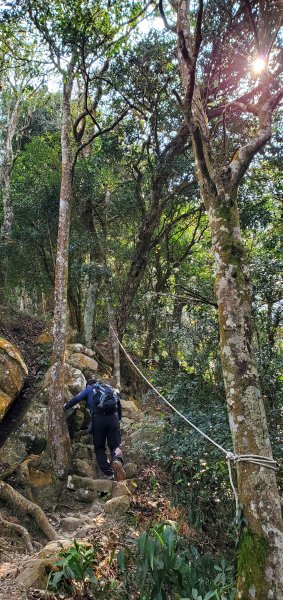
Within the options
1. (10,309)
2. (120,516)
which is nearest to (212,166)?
(120,516)

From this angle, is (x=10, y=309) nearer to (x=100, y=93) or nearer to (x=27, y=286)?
(x=27, y=286)

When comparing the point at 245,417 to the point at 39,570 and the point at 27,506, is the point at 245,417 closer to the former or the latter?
the point at 39,570

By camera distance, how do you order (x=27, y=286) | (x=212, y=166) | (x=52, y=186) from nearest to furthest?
(x=212, y=166) < (x=52, y=186) < (x=27, y=286)

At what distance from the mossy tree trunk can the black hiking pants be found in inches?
146

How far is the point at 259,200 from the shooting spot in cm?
978

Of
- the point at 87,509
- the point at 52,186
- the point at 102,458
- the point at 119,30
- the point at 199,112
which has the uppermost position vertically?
the point at 119,30

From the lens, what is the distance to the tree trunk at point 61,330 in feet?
22.7

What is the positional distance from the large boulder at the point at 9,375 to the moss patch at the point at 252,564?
555cm

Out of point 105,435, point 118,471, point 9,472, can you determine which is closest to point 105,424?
point 105,435

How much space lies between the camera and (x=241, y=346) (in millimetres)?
3561

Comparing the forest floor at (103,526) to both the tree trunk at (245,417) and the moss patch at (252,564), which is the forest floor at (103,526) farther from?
the tree trunk at (245,417)

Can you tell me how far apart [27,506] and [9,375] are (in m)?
3.11

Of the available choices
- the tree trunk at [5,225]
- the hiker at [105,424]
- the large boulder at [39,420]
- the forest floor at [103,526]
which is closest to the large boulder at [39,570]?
the forest floor at [103,526]

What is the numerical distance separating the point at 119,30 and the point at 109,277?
6.34 m
